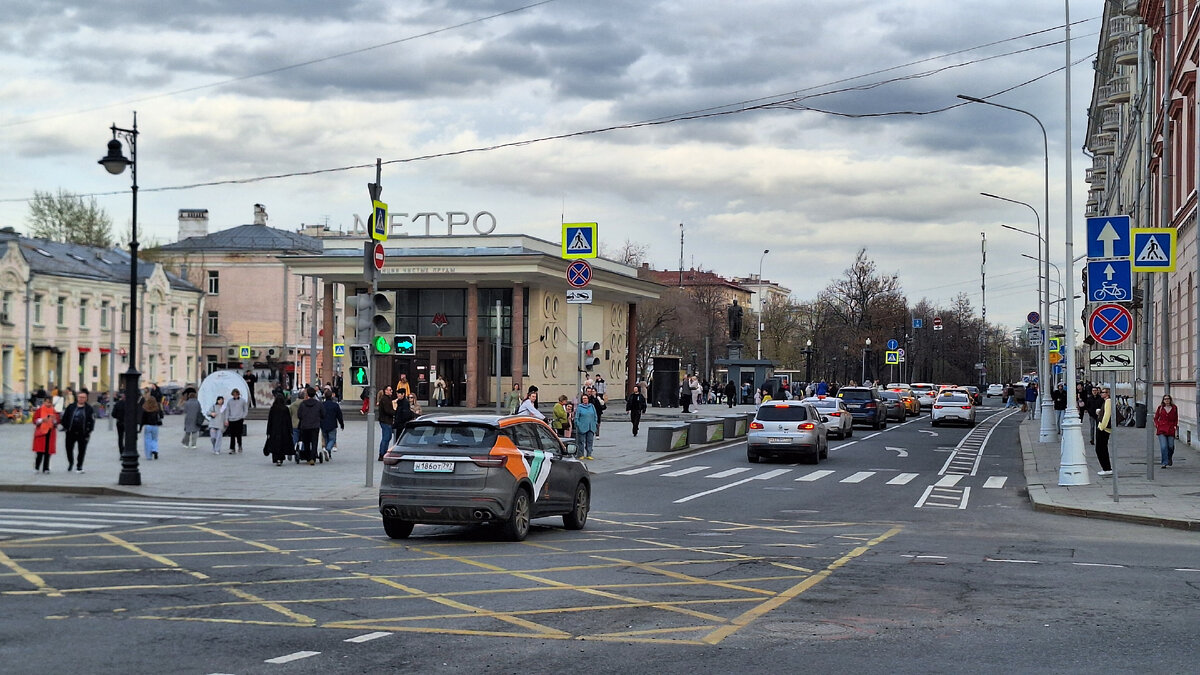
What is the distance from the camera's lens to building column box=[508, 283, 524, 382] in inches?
2187

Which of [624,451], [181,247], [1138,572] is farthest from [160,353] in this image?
[1138,572]

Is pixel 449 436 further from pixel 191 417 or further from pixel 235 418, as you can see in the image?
pixel 191 417

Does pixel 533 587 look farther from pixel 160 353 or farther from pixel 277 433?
pixel 160 353

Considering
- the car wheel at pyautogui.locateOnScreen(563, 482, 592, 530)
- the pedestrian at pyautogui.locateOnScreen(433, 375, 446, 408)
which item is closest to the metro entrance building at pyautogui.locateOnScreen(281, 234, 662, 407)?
the pedestrian at pyautogui.locateOnScreen(433, 375, 446, 408)

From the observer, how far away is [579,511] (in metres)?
16.9

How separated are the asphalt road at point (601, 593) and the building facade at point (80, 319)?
4257 cm

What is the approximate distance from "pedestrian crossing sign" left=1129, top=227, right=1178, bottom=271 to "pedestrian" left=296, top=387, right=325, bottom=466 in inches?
682

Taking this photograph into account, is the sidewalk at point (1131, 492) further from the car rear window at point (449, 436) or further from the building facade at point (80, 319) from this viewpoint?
the building facade at point (80, 319)

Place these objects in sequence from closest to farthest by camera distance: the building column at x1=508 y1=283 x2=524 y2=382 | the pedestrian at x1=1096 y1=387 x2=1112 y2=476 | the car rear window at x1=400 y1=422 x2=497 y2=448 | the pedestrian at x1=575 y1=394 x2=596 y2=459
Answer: the car rear window at x1=400 y1=422 x2=497 y2=448 < the pedestrian at x1=1096 y1=387 x2=1112 y2=476 < the pedestrian at x1=575 y1=394 x2=596 y2=459 < the building column at x1=508 y1=283 x2=524 y2=382

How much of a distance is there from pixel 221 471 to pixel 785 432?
13.6 metres

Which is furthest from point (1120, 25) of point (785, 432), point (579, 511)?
point (579, 511)

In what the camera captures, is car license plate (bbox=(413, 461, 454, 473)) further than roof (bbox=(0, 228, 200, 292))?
No

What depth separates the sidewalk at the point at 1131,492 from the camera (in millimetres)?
19141

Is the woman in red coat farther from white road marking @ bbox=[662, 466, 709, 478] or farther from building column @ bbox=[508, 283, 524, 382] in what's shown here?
building column @ bbox=[508, 283, 524, 382]
